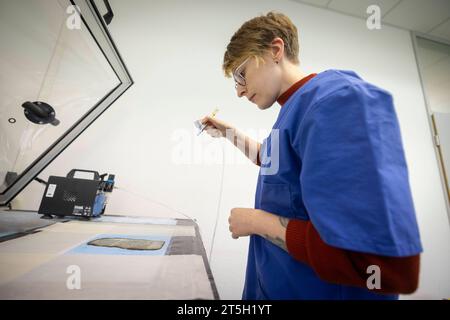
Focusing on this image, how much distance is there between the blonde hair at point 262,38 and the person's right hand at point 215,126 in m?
0.41

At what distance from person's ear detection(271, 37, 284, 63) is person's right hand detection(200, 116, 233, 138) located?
488 millimetres

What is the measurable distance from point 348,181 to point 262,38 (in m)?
0.61

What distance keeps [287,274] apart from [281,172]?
0.25 metres

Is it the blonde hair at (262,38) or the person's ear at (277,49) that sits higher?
the blonde hair at (262,38)

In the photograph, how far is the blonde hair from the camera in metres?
0.70

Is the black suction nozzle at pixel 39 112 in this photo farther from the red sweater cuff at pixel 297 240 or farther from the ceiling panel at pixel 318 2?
the ceiling panel at pixel 318 2

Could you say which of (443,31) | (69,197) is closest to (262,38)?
(69,197)

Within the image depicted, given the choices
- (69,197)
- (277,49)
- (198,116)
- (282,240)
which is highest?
(198,116)

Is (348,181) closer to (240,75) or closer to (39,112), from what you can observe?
(240,75)

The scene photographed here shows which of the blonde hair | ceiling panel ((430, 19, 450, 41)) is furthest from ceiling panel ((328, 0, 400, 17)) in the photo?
the blonde hair

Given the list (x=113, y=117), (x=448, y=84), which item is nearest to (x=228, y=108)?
(x=113, y=117)

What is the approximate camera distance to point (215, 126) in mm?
1173

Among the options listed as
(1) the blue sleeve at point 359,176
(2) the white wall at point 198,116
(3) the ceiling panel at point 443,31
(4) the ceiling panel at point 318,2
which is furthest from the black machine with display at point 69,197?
(3) the ceiling panel at point 443,31

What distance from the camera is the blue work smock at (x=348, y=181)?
0.32 metres
